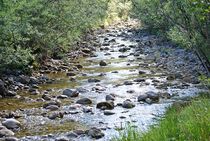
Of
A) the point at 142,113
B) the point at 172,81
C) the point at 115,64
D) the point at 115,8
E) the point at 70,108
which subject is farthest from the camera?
the point at 115,8

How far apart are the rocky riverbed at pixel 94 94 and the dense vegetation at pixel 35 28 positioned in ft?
3.09

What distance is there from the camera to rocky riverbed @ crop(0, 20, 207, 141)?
427 inches

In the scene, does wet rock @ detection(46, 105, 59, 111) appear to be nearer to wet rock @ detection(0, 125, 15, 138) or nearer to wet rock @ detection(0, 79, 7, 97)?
wet rock @ detection(0, 125, 15, 138)

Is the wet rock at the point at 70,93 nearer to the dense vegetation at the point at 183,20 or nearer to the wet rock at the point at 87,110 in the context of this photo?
the wet rock at the point at 87,110

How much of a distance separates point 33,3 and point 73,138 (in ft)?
34.1

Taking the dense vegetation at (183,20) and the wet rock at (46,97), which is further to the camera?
the wet rock at (46,97)

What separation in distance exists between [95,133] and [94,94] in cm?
541

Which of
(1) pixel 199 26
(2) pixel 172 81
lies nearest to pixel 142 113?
(1) pixel 199 26

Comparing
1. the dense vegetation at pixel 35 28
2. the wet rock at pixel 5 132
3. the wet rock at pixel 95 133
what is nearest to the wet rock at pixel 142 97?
the wet rock at pixel 95 133

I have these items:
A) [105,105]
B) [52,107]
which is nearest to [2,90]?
[52,107]

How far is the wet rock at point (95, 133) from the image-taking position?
9914 millimetres

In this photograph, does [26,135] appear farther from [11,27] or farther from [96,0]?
[96,0]

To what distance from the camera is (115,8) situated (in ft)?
205

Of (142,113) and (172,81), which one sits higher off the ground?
(172,81)
